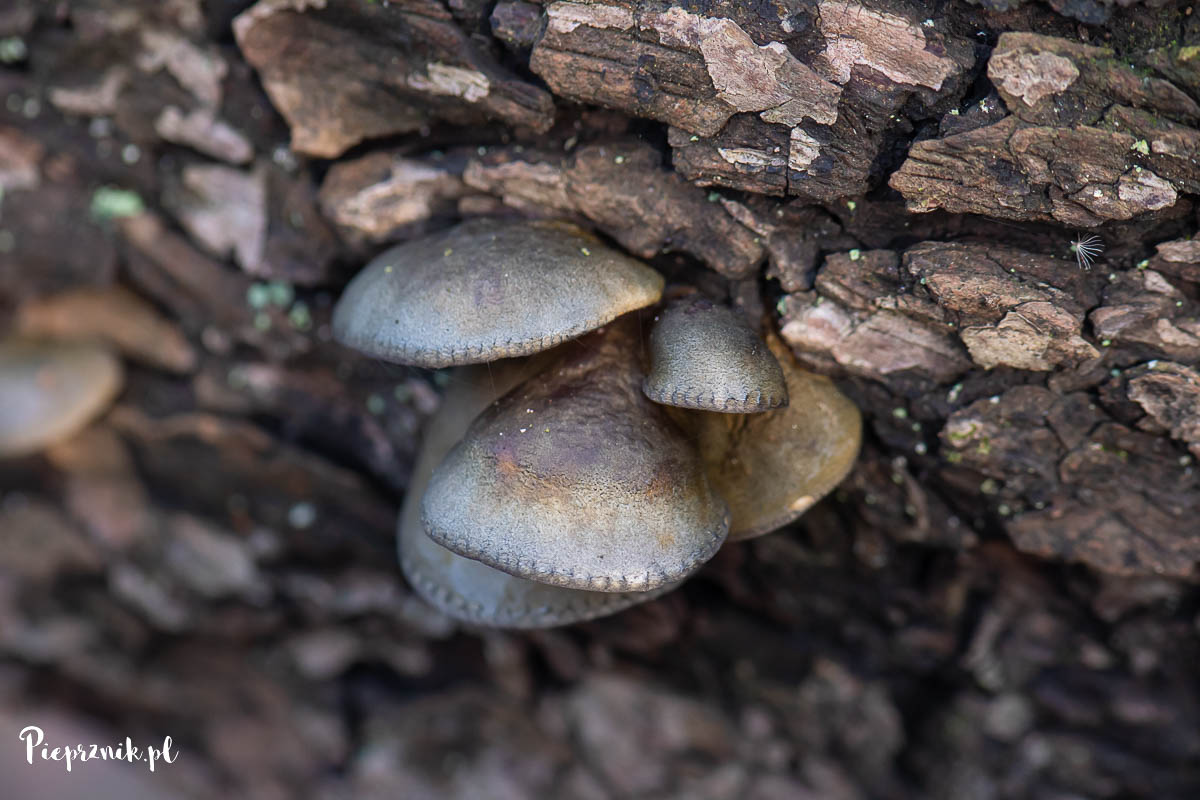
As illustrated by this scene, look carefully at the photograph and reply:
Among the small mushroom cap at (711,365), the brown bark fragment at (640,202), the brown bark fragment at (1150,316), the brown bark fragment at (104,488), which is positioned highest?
the brown bark fragment at (1150,316)

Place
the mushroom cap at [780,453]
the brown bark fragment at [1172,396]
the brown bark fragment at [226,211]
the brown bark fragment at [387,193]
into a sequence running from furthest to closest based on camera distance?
1. the brown bark fragment at [226,211]
2. the brown bark fragment at [387,193]
3. the mushroom cap at [780,453]
4. the brown bark fragment at [1172,396]

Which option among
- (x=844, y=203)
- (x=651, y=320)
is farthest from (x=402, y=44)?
(x=844, y=203)

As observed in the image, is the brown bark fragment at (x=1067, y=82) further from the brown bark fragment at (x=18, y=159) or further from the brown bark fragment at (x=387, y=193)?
the brown bark fragment at (x=18, y=159)

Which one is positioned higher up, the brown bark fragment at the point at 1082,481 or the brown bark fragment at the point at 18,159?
the brown bark fragment at the point at 1082,481

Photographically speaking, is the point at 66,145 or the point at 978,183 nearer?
the point at 978,183

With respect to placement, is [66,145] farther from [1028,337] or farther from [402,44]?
[1028,337]

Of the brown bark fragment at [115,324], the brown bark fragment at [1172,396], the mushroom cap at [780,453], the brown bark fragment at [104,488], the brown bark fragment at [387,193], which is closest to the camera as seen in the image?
the brown bark fragment at [1172,396]

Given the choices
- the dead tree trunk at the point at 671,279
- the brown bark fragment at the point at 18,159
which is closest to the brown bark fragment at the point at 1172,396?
the dead tree trunk at the point at 671,279

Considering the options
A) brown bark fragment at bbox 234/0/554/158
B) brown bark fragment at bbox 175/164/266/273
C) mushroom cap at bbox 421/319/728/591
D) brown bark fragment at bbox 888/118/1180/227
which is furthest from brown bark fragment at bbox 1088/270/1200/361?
brown bark fragment at bbox 175/164/266/273
